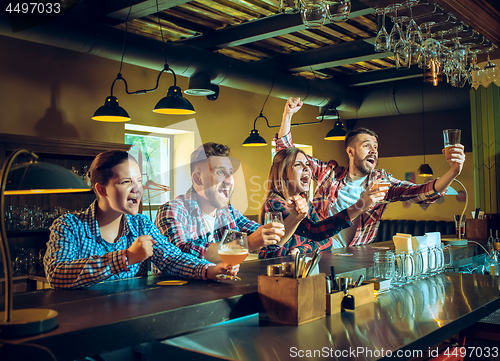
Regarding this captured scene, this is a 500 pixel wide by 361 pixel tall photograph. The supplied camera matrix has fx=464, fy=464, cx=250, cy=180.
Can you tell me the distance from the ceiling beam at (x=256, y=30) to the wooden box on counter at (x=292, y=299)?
3.32 m

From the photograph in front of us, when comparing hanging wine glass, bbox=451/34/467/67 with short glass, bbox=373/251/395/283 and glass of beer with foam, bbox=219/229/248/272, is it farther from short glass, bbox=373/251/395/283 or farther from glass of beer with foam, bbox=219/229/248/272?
glass of beer with foam, bbox=219/229/248/272

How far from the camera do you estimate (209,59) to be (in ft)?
16.2

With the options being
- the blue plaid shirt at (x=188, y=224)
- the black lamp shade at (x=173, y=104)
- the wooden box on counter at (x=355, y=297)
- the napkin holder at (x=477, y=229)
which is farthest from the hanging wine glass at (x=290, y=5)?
the napkin holder at (x=477, y=229)

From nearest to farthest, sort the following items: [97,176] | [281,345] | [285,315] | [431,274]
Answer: [281,345] < [285,315] < [97,176] < [431,274]

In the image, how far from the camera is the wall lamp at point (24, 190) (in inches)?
39.9

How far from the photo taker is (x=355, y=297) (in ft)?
5.40

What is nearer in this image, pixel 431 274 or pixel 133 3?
pixel 431 274

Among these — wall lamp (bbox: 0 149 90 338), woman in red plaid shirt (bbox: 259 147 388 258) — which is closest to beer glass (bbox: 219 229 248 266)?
wall lamp (bbox: 0 149 90 338)

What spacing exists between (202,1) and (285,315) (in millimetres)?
3696

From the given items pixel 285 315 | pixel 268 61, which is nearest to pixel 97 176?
pixel 285 315

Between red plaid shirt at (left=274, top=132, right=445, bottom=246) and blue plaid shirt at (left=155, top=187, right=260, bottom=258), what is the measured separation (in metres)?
1.15

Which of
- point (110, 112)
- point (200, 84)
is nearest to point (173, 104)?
point (110, 112)

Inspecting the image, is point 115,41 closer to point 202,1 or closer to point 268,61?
point 202,1

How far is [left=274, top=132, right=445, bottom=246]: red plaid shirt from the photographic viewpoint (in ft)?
10.7
